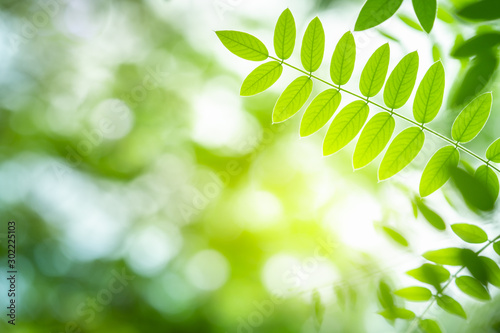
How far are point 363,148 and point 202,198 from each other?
401cm

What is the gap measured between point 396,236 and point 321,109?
30.8 inches

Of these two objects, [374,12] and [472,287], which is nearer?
[374,12]

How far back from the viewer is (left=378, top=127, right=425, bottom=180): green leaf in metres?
1.29

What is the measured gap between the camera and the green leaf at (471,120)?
1.24 metres

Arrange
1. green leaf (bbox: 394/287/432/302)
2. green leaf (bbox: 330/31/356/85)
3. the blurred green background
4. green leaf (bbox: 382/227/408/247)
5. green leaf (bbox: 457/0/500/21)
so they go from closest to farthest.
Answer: green leaf (bbox: 457/0/500/21) → green leaf (bbox: 330/31/356/85) → green leaf (bbox: 394/287/432/302) → green leaf (bbox: 382/227/408/247) → the blurred green background

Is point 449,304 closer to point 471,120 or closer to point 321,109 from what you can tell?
point 471,120

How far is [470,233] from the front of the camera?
135 centimetres

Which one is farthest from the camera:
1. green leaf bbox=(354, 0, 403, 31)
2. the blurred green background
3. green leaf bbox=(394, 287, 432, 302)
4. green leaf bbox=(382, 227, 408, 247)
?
the blurred green background

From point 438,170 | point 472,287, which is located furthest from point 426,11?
point 472,287

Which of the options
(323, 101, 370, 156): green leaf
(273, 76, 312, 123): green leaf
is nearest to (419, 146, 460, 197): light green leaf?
(323, 101, 370, 156): green leaf

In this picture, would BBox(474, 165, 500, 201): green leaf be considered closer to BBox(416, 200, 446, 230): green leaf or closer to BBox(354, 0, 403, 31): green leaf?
BBox(416, 200, 446, 230): green leaf

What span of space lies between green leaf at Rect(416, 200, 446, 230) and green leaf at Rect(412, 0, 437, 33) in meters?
0.84

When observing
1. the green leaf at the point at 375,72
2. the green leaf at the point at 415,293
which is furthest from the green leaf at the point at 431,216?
the green leaf at the point at 375,72

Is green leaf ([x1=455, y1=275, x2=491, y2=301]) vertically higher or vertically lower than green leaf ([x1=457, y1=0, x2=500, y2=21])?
lower
